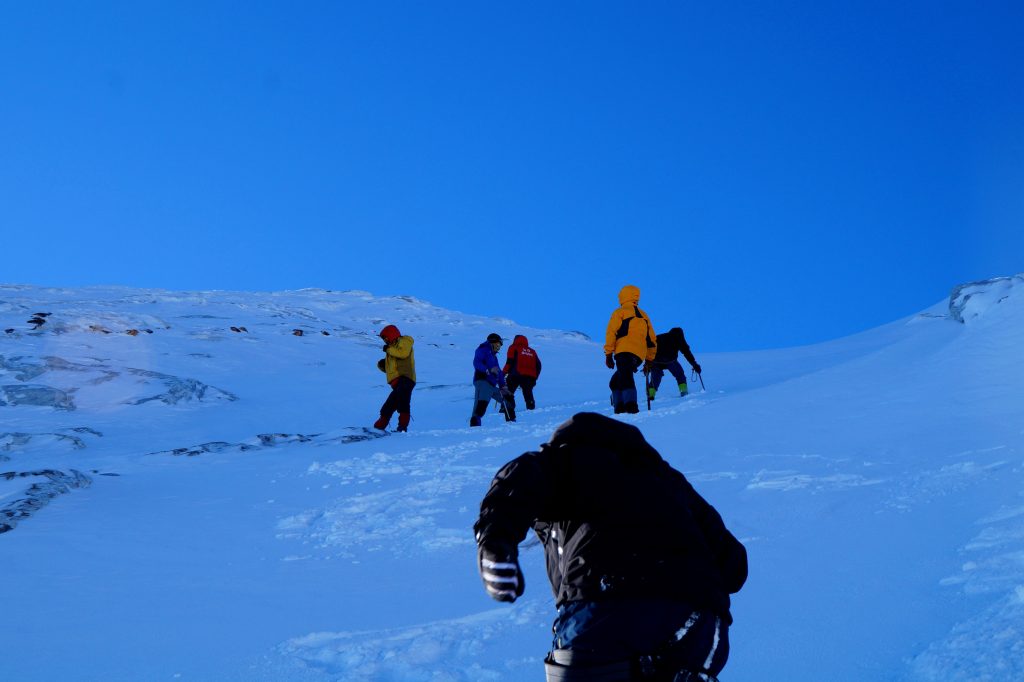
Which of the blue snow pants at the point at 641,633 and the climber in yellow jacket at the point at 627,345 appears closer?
the blue snow pants at the point at 641,633

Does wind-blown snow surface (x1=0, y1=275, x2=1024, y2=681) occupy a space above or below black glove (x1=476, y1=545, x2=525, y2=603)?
below

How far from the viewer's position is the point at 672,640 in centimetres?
240

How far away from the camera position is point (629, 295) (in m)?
11.5

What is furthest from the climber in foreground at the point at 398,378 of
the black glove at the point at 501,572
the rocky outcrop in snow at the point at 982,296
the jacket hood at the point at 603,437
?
the black glove at the point at 501,572

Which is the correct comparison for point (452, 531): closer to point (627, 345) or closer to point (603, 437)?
point (603, 437)

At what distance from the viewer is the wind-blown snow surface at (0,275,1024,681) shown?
13.3ft

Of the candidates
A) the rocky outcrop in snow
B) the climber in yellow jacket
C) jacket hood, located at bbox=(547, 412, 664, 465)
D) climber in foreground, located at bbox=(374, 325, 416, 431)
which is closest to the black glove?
jacket hood, located at bbox=(547, 412, 664, 465)

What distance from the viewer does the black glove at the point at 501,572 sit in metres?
2.39

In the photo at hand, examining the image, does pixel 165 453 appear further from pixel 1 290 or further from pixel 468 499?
pixel 1 290

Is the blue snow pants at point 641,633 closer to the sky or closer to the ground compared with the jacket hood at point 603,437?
closer to the ground

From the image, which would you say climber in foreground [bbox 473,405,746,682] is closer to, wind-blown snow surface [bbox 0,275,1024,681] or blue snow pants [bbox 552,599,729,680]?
blue snow pants [bbox 552,599,729,680]

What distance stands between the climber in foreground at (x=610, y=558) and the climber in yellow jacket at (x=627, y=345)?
8.76 m

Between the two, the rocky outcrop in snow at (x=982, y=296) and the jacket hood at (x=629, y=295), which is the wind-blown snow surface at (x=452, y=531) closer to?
the rocky outcrop in snow at (x=982, y=296)

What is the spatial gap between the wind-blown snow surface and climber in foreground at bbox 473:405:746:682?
1541mm
